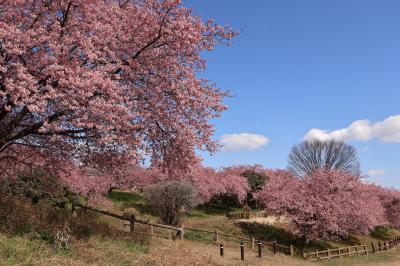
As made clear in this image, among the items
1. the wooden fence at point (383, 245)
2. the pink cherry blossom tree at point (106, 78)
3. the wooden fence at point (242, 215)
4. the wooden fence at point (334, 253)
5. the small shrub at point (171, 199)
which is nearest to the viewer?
the pink cherry blossom tree at point (106, 78)

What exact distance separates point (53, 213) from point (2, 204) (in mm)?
1807

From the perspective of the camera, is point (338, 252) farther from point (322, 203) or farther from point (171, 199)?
point (171, 199)

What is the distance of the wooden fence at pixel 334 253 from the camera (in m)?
31.3

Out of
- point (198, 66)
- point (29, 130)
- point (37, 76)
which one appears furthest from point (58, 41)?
point (198, 66)

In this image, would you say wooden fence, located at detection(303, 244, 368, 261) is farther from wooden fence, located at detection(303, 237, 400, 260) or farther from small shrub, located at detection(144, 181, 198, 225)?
small shrub, located at detection(144, 181, 198, 225)

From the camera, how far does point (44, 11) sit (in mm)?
11836

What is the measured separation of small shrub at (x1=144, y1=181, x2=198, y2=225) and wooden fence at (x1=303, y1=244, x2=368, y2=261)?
33.8 feet

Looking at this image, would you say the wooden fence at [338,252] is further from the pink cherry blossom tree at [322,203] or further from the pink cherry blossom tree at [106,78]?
the pink cherry blossom tree at [106,78]

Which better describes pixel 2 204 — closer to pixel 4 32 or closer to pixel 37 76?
pixel 37 76

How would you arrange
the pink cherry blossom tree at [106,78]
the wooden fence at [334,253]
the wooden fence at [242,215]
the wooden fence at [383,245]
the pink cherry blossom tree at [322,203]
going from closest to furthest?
the pink cherry blossom tree at [106,78] → the wooden fence at [334,253] → the pink cherry blossom tree at [322,203] → the wooden fence at [383,245] → the wooden fence at [242,215]

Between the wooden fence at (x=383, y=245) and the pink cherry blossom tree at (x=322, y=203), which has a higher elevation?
the pink cherry blossom tree at (x=322, y=203)

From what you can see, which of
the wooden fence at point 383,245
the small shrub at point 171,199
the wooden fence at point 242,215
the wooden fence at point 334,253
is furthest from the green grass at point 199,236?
the wooden fence at point 383,245

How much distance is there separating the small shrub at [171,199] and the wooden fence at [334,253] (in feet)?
33.8

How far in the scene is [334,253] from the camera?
3562 centimetres
